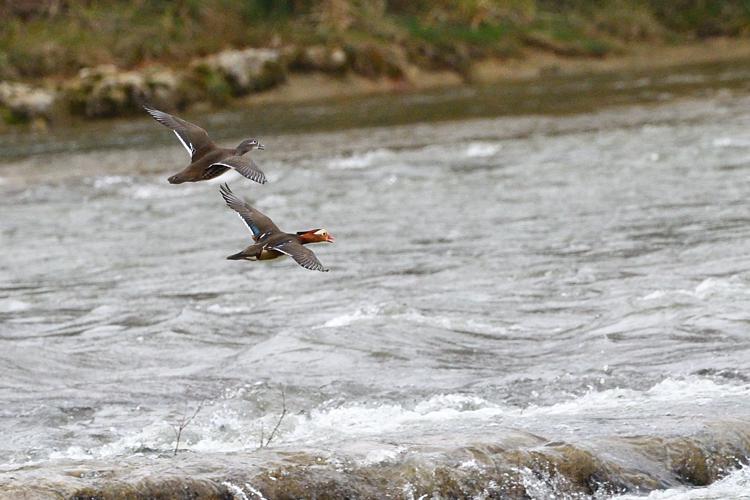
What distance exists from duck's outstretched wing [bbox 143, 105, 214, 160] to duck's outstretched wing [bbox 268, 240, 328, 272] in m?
1.24

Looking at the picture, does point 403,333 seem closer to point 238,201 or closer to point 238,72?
point 238,201

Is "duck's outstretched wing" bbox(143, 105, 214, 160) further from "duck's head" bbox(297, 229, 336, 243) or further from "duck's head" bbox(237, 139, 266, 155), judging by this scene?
"duck's head" bbox(297, 229, 336, 243)

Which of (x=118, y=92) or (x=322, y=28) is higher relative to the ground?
(x=322, y=28)

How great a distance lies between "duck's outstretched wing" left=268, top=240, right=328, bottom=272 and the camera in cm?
877

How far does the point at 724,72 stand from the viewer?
36.8 m

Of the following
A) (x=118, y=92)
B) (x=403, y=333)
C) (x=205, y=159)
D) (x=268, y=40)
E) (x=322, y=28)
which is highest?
(x=205, y=159)

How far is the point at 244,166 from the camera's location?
915cm

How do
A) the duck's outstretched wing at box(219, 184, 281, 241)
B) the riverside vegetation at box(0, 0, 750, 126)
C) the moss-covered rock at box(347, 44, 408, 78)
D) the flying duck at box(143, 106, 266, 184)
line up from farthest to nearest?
the moss-covered rock at box(347, 44, 408, 78) → the riverside vegetation at box(0, 0, 750, 126) → the duck's outstretched wing at box(219, 184, 281, 241) → the flying duck at box(143, 106, 266, 184)

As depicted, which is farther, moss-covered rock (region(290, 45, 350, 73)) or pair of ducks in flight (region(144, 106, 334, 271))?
moss-covered rock (region(290, 45, 350, 73))

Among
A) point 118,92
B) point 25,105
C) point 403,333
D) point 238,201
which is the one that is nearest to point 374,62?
point 118,92

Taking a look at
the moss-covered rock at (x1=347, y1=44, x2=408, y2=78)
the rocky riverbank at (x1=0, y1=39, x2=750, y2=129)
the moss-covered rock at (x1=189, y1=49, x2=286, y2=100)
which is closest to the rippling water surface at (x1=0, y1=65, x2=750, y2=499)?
the rocky riverbank at (x1=0, y1=39, x2=750, y2=129)

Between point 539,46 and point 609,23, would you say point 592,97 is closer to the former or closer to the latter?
point 539,46

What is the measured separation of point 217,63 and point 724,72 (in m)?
13.5

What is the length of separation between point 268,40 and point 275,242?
33.7 meters
